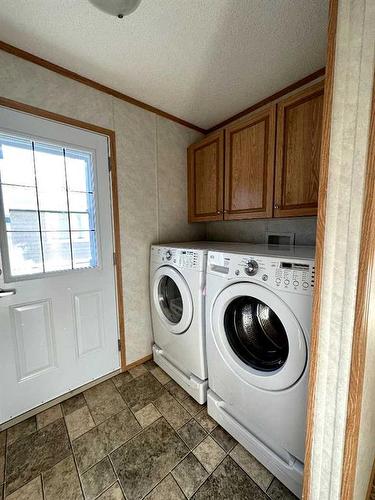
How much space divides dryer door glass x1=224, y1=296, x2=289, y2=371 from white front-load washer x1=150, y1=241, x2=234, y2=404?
0.22 metres

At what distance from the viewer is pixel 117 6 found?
0.87 m

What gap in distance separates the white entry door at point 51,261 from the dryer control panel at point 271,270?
3.27ft

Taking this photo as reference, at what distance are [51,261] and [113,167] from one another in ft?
2.74

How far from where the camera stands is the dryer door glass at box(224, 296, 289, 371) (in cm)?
113

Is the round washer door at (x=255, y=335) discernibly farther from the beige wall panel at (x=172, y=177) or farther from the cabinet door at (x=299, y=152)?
the beige wall panel at (x=172, y=177)

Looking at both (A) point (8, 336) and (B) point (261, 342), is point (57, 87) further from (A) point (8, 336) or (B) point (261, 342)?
(B) point (261, 342)

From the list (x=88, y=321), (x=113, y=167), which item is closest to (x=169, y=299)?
(x=88, y=321)

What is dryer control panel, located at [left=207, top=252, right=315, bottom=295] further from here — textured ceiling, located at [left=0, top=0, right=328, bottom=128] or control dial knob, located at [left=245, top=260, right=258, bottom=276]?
textured ceiling, located at [left=0, top=0, right=328, bottom=128]

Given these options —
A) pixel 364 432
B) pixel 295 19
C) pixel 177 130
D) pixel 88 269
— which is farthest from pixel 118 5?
Answer: pixel 364 432

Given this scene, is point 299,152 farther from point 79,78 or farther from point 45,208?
point 45,208

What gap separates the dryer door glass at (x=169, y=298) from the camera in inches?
68.2

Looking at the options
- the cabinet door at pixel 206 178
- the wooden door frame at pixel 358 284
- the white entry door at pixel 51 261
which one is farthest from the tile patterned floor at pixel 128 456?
the cabinet door at pixel 206 178

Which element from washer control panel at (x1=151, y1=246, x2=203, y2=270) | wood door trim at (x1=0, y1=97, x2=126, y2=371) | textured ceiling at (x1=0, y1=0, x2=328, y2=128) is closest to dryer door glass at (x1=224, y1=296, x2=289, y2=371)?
washer control panel at (x1=151, y1=246, x2=203, y2=270)

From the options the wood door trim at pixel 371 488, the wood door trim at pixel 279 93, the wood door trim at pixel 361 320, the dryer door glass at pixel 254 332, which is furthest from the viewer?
the wood door trim at pixel 279 93
